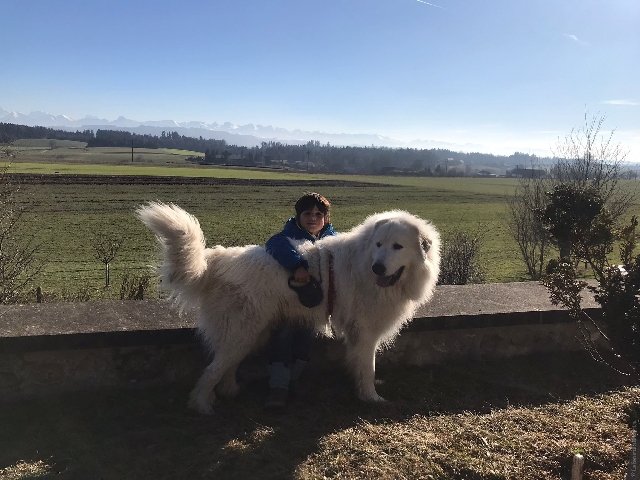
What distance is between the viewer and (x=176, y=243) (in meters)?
4.08

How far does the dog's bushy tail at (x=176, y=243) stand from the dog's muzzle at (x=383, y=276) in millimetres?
1525

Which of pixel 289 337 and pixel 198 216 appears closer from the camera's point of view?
pixel 289 337

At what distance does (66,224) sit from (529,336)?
24.9m

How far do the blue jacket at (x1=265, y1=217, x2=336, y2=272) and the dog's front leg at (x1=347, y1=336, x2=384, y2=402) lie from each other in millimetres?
904

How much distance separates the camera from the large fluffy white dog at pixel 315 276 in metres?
4.14

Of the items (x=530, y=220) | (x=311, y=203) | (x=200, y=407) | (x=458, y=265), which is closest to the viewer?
(x=200, y=407)

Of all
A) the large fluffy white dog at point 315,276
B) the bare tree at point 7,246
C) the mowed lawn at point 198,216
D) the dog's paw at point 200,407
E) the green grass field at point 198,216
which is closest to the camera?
the dog's paw at point 200,407

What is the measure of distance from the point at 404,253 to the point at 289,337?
4.32 ft

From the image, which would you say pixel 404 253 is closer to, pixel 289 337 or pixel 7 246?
pixel 289 337

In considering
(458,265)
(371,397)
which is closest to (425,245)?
(371,397)

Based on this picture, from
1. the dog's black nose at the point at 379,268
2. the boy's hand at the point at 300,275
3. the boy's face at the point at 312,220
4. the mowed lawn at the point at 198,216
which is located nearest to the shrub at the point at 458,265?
the mowed lawn at the point at 198,216

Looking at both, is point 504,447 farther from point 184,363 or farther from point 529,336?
point 184,363

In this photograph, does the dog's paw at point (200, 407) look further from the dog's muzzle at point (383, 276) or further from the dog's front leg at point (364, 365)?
the dog's muzzle at point (383, 276)

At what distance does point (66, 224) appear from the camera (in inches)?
973
